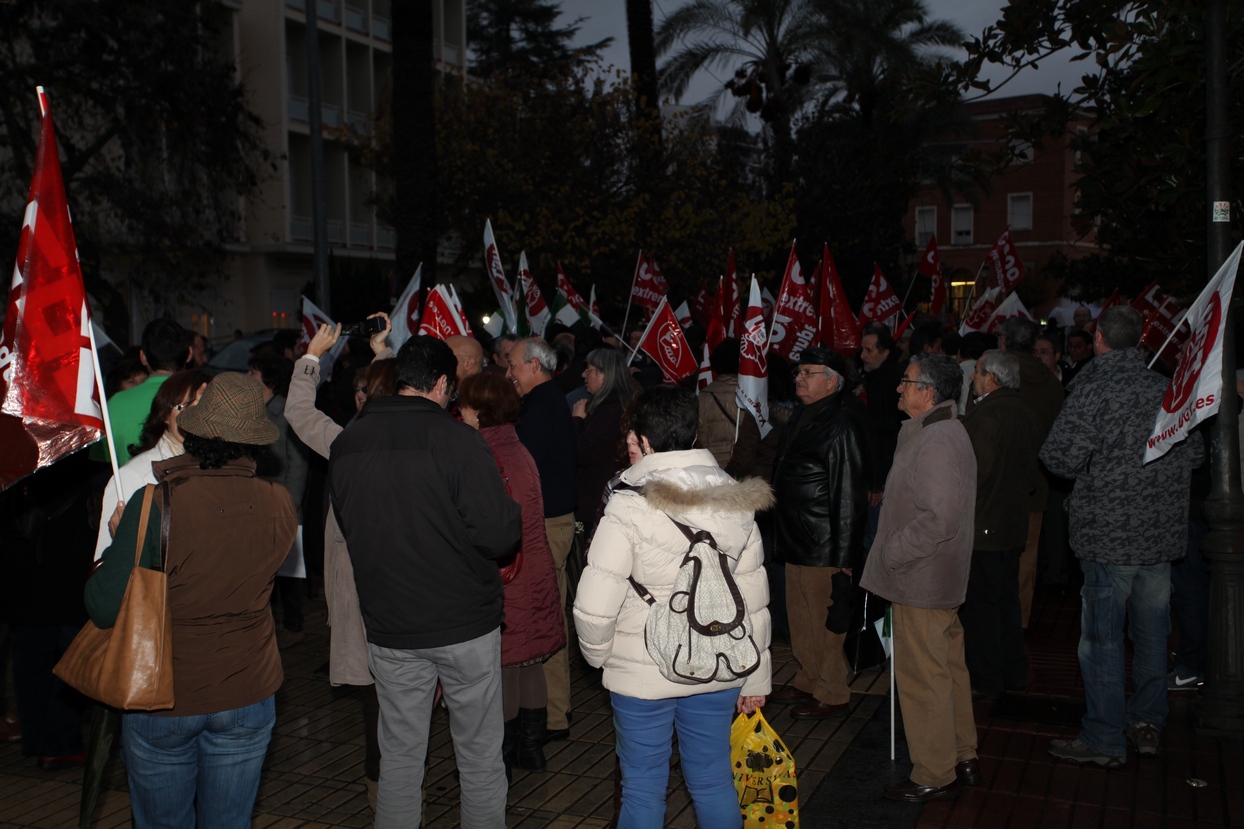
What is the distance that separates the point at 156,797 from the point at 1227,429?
17.0ft

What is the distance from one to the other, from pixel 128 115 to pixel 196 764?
15216mm

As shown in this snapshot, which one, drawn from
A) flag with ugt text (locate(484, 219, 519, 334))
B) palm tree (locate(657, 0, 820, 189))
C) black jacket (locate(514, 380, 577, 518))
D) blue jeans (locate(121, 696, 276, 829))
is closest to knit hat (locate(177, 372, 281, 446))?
blue jeans (locate(121, 696, 276, 829))

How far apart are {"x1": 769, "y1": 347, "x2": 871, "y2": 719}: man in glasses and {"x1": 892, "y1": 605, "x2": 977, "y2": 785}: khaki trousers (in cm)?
56

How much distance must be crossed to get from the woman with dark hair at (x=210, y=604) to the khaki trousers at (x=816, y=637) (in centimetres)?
304

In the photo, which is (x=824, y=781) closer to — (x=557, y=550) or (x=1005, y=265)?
(x=557, y=550)

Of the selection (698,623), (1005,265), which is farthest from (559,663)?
(1005,265)

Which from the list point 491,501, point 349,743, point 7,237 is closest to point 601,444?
point 349,743

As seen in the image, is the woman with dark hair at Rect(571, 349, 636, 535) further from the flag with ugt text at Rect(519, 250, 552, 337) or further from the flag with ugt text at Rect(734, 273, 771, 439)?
the flag with ugt text at Rect(519, 250, 552, 337)

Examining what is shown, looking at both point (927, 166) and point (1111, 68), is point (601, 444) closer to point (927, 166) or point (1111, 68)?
point (1111, 68)

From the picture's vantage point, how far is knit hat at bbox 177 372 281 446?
3395 mm

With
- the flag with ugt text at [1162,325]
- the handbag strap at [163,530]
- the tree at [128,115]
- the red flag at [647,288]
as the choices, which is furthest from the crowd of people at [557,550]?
the tree at [128,115]

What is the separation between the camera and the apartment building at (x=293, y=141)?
32.5 meters

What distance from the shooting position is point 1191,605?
20.5 feet

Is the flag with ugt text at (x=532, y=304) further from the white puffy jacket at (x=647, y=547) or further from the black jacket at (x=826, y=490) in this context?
the white puffy jacket at (x=647, y=547)
